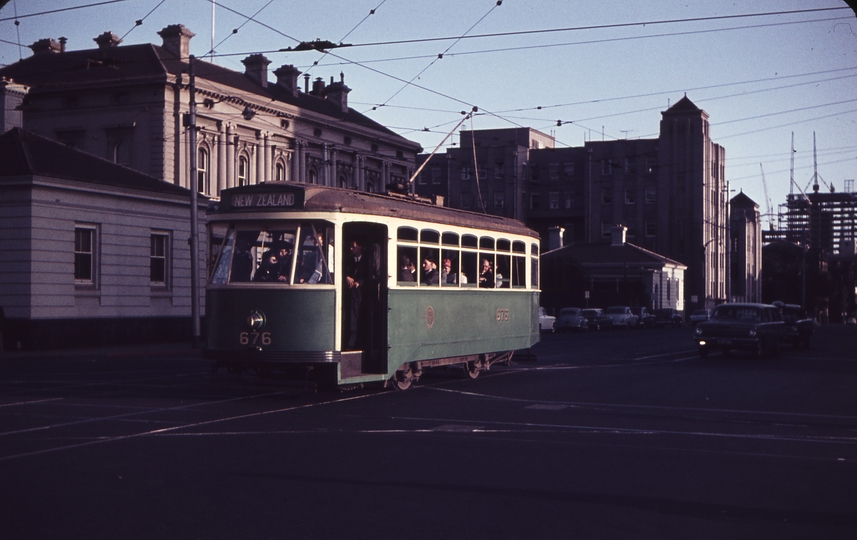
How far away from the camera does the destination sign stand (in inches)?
602

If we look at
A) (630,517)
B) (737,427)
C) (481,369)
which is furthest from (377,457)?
(481,369)

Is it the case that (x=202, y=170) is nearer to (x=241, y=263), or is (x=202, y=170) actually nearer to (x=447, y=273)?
(x=447, y=273)

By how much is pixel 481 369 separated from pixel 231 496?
42.3ft

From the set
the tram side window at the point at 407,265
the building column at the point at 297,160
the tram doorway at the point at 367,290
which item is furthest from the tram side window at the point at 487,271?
the building column at the point at 297,160

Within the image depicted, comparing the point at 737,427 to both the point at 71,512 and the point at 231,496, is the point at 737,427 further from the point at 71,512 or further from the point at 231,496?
the point at 71,512

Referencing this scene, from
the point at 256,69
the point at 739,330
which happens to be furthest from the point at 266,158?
the point at 739,330

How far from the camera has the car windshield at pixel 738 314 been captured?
29.4 meters

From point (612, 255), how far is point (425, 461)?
8014 cm

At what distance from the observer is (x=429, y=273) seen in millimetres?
17703

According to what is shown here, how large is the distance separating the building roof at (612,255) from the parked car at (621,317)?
1631cm

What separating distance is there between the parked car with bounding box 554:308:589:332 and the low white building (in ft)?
95.9

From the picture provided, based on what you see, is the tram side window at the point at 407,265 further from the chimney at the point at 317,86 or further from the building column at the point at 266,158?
the chimney at the point at 317,86

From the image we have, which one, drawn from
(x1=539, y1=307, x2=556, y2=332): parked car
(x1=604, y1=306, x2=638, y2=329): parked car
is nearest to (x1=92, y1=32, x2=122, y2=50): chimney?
(x1=539, y1=307, x2=556, y2=332): parked car

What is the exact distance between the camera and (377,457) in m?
10.1
